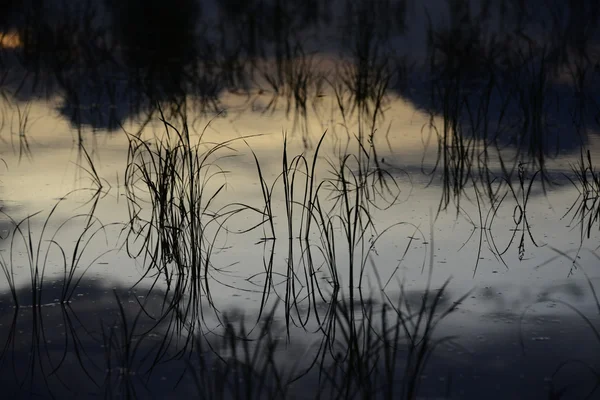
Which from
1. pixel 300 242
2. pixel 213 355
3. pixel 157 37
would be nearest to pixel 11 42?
pixel 157 37

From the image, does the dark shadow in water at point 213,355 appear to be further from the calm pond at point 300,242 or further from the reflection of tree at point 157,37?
the reflection of tree at point 157,37

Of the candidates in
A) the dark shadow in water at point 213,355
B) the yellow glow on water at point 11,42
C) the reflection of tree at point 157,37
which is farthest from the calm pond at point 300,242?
the yellow glow on water at point 11,42

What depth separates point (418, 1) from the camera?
977 centimetres

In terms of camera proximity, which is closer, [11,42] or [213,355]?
[213,355]

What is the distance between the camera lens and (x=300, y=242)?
290 cm

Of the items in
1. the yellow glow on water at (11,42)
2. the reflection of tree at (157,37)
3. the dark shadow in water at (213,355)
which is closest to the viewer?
the dark shadow in water at (213,355)

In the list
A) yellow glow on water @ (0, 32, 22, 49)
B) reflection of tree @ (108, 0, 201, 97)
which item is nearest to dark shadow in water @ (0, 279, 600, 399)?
reflection of tree @ (108, 0, 201, 97)

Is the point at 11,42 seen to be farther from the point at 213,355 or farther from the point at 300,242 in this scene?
the point at 213,355

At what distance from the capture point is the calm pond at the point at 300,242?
2.06 m

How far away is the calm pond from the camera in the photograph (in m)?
2.06

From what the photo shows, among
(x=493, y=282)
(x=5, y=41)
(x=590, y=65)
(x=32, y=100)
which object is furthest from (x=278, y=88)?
(x=493, y=282)

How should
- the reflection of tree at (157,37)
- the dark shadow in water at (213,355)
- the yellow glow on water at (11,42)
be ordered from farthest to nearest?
the yellow glow on water at (11,42) → the reflection of tree at (157,37) → the dark shadow in water at (213,355)

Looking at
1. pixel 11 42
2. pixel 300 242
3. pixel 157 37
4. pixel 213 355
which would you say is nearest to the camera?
pixel 213 355

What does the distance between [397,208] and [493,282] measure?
0.82 metres
